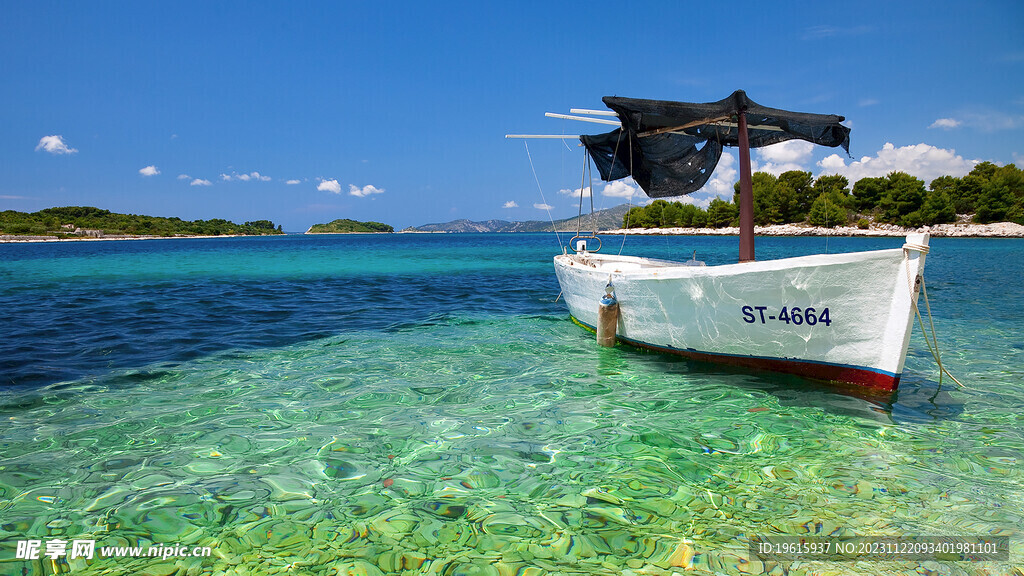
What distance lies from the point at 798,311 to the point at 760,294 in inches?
18.8

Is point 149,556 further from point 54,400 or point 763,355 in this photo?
point 763,355

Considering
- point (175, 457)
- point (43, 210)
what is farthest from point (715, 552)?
point (43, 210)

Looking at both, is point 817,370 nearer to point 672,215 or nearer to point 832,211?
point 832,211

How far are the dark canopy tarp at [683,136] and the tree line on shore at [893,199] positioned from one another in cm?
5552

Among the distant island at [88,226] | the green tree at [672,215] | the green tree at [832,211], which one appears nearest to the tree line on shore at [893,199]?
the green tree at [832,211]

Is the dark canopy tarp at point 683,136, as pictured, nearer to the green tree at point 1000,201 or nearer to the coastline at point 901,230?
the coastline at point 901,230

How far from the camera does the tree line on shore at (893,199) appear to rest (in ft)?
210

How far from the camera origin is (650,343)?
26.0 feet

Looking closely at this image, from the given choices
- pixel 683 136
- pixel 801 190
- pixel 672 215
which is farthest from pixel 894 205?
pixel 683 136

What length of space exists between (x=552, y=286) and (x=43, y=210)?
162m

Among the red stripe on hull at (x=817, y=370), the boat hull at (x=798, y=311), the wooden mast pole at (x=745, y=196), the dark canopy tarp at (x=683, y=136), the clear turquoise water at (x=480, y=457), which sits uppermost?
the dark canopy tarp at (x=683, y=136)

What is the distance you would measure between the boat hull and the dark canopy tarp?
2664 mm

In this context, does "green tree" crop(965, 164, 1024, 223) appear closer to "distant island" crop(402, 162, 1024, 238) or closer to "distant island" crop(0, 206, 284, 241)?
"distant island" crop(402, 162, 1024, 238)

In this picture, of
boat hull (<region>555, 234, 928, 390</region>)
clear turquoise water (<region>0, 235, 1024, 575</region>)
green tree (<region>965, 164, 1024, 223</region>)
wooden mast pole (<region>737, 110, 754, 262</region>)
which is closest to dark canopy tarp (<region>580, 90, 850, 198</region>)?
wooden mast pole (<region>737, 110, 754, 262</region>)
